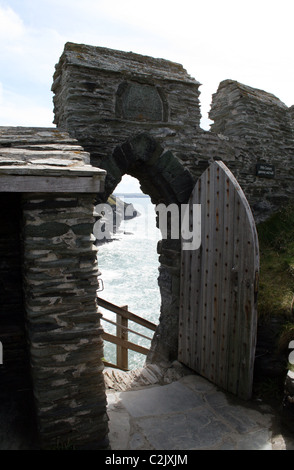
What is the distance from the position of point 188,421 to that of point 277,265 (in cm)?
248

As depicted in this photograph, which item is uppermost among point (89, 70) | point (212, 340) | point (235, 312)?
point (89, 70)

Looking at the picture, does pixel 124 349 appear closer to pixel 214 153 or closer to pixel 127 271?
pixel 214 153

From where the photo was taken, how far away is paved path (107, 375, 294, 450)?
3.51 metres

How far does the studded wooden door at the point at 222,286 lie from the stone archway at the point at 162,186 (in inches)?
10.9

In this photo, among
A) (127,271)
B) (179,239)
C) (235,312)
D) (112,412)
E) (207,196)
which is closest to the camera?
(112,412)

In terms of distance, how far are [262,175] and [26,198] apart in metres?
4.32

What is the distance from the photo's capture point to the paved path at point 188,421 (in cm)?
351

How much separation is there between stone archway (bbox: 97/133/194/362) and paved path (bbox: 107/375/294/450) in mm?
1010

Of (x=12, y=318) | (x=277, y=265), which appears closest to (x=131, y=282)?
(x=277, y=265)

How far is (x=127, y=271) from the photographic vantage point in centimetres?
2183

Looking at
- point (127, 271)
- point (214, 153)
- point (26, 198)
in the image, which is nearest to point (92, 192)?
point (26, 198)

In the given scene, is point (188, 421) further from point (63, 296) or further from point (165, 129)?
point (165, 129)

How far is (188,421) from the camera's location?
391cm

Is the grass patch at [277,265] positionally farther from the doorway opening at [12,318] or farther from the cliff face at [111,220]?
the cliff face at [111,220]
